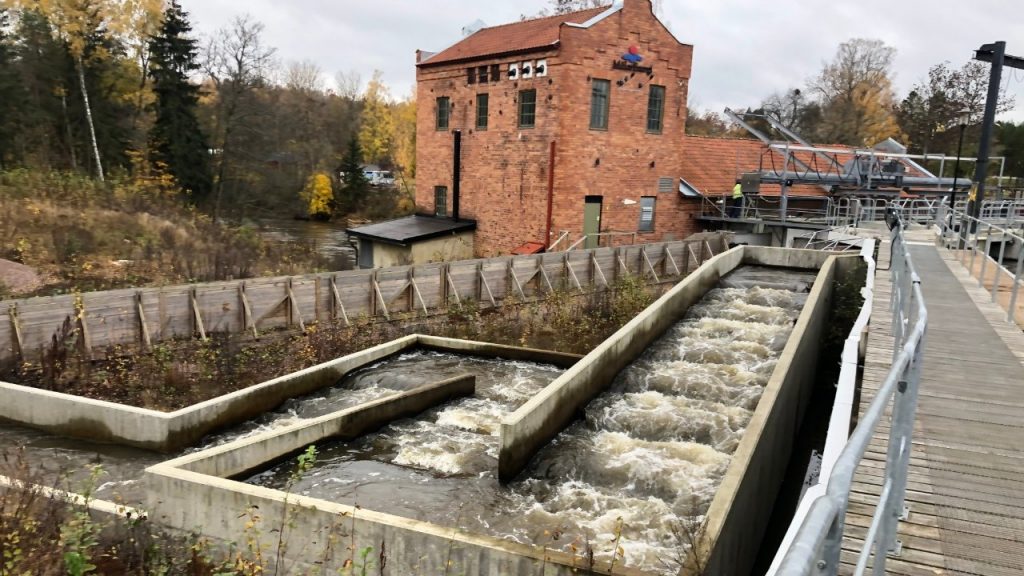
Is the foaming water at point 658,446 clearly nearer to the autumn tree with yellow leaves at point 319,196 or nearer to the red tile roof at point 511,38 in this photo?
the red tile roof at point 511,38

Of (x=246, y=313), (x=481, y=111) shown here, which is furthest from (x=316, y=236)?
(x=246, y=313)

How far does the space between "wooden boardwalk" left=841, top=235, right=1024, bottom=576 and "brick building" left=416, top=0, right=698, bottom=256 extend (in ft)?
54.2

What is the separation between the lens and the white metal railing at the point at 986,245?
387 inches

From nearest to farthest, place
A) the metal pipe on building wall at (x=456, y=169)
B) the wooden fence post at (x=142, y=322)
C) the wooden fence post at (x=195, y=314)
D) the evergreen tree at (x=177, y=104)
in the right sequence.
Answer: the wooden fence post at (x=142, y=322) → the wooden fence post at (x=195, y=314) → the metal pipe on building wall at (x=456, y=169) → the evergreen tree at (x=177, y=104)

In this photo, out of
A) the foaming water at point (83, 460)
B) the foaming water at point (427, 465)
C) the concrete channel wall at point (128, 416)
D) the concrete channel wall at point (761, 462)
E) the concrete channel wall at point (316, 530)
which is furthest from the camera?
the concrete channel wall at point (128, 416)

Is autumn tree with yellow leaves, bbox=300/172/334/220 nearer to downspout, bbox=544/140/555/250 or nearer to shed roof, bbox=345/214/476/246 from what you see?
shed roof, bbox=345/214/476/246

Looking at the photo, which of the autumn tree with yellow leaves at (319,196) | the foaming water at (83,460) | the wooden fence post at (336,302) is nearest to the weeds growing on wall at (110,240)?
the wooden fence post at (336,302)

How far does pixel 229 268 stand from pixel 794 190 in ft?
80.4

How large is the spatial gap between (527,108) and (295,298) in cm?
1339

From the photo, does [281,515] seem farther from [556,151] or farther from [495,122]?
[495,122]

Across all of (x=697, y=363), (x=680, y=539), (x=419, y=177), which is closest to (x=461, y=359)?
(x=697, y=363)

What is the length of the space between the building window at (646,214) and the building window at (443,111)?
8746 mm

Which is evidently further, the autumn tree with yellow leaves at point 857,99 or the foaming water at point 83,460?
the autumn tree with yellow leaves at point 857,99

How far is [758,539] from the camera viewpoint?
9.55 m
